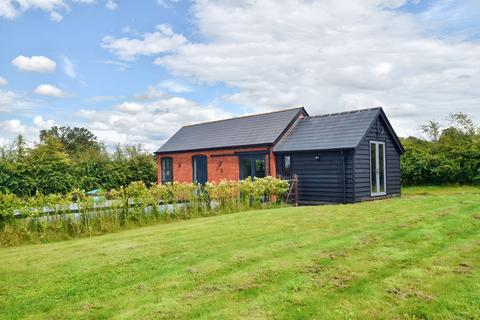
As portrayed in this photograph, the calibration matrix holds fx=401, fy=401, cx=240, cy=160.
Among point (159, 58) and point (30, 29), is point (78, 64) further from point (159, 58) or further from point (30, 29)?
point (159, 58)

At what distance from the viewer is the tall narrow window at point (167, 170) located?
24.5 meters

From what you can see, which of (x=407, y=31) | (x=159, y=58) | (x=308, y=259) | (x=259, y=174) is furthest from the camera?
(x=259, y=174)

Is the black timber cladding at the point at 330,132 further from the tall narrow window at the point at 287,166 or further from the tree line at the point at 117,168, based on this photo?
the tree line at the point at 117,168

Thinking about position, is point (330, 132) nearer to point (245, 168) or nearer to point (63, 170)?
point (245, 168)

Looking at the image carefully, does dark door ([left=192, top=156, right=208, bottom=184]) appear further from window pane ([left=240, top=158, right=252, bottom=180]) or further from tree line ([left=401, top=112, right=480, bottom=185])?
tree line ([left=401, top=112, right=480, bottom=185])

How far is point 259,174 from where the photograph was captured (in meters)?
18.8

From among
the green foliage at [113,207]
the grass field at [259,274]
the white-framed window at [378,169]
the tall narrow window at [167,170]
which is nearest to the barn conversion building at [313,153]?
the white-framed window at [378,169]

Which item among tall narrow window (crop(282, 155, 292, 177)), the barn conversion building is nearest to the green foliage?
the barn conversion building

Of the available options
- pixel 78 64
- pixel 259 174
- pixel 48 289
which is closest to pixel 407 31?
pixel 259 174

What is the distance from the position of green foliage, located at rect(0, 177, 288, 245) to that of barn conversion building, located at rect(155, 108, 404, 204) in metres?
3.00

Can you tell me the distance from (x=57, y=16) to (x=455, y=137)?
25.2 metres

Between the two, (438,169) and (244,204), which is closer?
(244,204)

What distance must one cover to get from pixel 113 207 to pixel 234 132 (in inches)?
457

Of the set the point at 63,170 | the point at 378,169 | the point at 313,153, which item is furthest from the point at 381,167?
the point at 63,170
